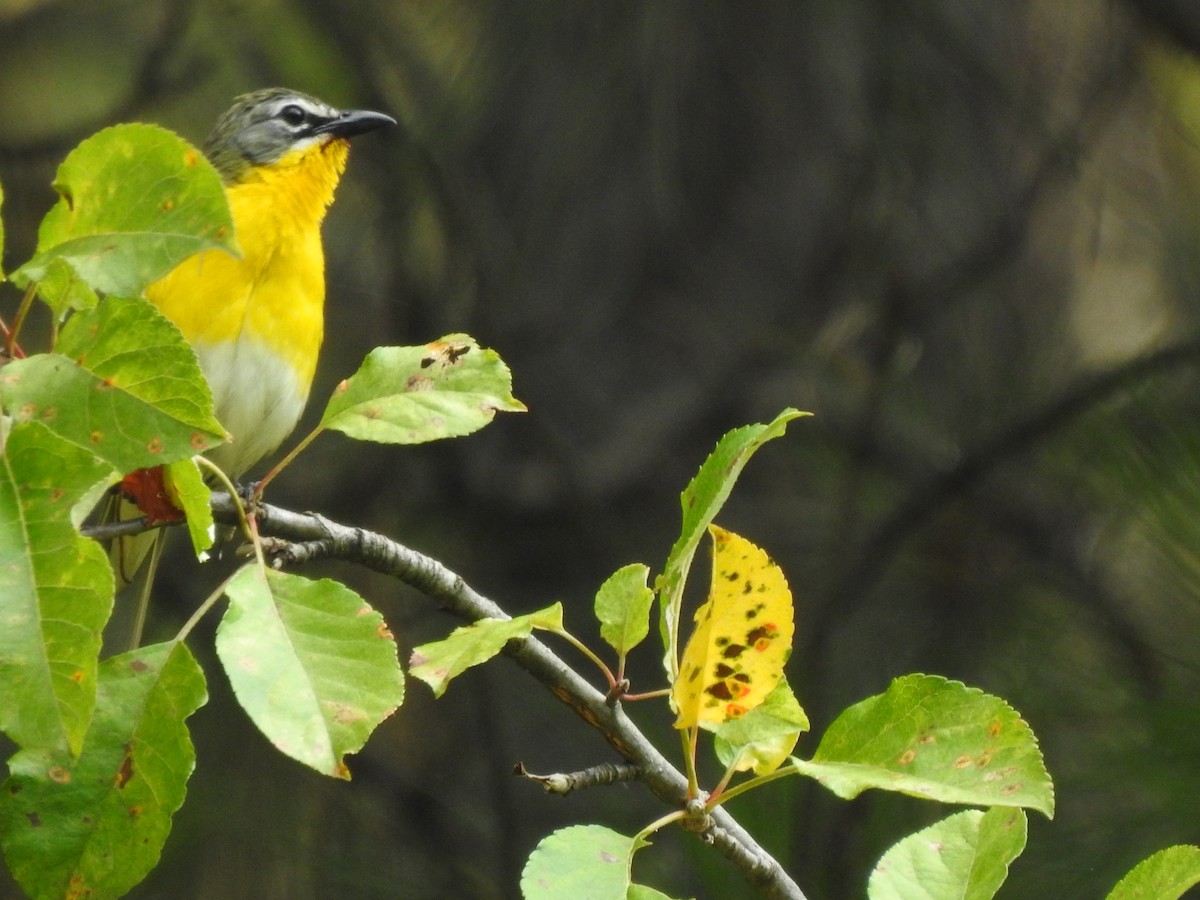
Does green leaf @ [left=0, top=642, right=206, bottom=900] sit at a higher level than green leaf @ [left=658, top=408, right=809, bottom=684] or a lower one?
lower

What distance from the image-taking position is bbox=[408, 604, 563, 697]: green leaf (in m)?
0.43

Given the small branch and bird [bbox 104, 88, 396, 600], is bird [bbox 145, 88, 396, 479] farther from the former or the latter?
the small branch

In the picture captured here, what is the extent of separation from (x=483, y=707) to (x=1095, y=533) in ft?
2.41

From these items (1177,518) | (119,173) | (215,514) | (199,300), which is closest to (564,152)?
(199,300)

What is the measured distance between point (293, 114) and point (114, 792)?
105cm

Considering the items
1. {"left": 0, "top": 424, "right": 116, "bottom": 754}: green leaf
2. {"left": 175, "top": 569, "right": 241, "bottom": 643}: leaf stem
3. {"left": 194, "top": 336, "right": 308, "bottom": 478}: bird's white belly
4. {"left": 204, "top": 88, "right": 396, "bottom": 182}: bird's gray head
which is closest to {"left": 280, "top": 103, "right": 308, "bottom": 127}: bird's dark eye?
{"left": 204, "top": 88, "right": 396, "bottom": 182}: bird's gray head

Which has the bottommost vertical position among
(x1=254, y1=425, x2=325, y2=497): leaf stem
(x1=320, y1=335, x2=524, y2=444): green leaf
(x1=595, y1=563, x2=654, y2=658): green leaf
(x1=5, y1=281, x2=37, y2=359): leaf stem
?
(x1=595, y1=563, x2=654, y2=658): green leaf

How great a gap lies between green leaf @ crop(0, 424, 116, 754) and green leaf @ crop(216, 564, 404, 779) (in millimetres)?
49

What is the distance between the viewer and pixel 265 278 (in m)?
1.18

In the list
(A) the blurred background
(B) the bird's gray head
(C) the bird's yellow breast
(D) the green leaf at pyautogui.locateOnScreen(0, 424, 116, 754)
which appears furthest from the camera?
(A) the blurred background

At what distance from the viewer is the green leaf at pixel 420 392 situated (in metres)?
0.51

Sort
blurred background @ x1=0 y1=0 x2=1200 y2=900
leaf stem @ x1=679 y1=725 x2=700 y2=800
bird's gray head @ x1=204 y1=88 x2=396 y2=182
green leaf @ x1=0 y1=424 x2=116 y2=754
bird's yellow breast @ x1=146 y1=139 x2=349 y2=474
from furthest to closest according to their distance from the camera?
blurred background @ x1=0 y1=0 x2=1200 y2=900 < bird's gray head @ x1=204 y1=88 x2=396 y2=182 < bird's yellow breast @ x1=146 y1=139 x2=349 y2=474 < leaf stem @ x1=679 y1=725 x2=700 y2=800 < green leaf @ x1=0 y1=424 x2=116 y2=754

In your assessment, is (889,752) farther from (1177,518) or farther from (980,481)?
(980,481)

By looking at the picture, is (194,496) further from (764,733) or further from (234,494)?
(764,733)
